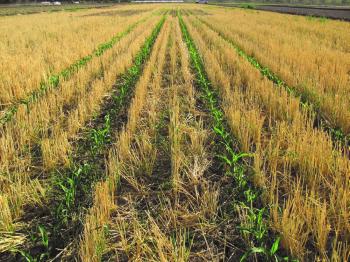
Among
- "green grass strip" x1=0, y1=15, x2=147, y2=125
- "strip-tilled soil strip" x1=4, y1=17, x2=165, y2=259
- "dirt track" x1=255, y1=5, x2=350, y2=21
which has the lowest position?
"strip-tilled soil strip" x1=4, y1=17, x2=165, y2=259

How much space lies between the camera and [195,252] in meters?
2.55

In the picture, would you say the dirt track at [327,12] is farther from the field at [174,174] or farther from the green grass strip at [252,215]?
the green grass strip at [252,215]

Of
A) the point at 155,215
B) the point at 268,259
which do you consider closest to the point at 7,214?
the point at 155,215

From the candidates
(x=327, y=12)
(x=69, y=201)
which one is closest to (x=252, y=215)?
(x=69, y=201)

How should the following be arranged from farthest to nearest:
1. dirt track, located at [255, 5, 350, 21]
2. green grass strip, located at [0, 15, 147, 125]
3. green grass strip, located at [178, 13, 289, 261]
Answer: dirt track, located at [255, 5, 350, 21] → green grass strip, located at [0, 15, 147, 125] → green grass strip, located at [178, 13, 289, 261]

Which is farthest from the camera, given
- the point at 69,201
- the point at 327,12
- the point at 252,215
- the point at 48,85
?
the point at 327,12

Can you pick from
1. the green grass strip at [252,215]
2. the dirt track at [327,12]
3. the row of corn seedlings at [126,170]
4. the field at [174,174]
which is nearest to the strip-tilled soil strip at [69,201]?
the field at [174,174]

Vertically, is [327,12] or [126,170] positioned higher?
[327,12]

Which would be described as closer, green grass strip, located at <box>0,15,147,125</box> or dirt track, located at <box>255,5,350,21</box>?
green grass strip, located at <box>0,15,147,125</box>

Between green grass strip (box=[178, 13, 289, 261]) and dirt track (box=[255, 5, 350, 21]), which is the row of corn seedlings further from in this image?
dirt track (box=[255, 5, 350, 21])

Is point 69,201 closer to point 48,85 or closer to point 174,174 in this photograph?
point 174,174

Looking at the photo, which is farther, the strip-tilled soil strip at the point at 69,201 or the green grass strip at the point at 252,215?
the strip-tilled soil strip at the point at 69,201

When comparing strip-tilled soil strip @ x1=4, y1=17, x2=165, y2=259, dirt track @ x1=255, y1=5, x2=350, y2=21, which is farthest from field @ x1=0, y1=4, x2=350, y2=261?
dirt track @ x1=255, y1=5, x2=350, y2=21

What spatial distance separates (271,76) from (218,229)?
228 inches
